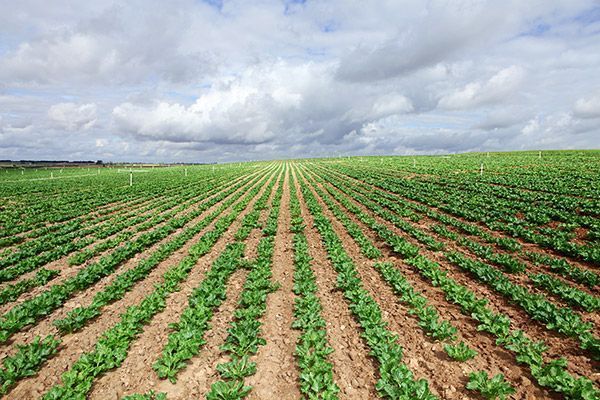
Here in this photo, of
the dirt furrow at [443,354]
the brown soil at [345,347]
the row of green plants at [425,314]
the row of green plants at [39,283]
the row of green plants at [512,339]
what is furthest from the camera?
the row of green plants at [39,283]

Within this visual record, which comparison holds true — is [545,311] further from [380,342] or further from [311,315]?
[311,315]

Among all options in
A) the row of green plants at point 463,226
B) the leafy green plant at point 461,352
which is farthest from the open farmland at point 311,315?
the row of green plants at point 463,226

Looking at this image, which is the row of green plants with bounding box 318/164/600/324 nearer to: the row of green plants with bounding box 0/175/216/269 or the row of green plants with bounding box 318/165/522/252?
the row of green plants with bounding box 318/165/522/252

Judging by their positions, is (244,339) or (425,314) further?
(425,314)

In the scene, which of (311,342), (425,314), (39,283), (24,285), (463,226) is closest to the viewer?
(311,342)

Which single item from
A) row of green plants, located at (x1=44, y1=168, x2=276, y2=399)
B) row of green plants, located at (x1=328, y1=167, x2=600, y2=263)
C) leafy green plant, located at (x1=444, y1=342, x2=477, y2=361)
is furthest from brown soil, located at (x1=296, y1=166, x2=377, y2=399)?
row of green plants, located at (x1=328, y1=167, x2=600, y2=263)

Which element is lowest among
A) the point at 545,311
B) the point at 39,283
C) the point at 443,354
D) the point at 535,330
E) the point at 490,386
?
the point at 443,354

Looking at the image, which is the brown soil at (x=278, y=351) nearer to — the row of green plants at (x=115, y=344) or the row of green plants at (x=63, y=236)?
the row of green plants at (x=115, y=344)

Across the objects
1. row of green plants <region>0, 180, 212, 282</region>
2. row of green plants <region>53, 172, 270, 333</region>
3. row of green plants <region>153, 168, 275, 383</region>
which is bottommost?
row of green plants <region>153, 168, 275, 383</region>

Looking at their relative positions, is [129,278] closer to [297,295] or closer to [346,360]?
[297,295]

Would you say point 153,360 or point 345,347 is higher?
point 153,360

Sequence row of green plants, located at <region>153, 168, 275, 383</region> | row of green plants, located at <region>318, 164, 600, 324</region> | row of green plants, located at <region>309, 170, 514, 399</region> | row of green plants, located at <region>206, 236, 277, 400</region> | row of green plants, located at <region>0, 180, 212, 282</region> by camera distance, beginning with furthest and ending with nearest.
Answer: row of green plants, located at <region>0, 180, 212, 282</region>, row of green plants, located at <region>318, 164, 600, 324</region>, row of green plants, located at <region>153, 168, 275, 383</region>, row of green plants, located at <region>206, 236, 277, 400</region>, row of green plants, located at <region>309, 170, 514, 399</region>

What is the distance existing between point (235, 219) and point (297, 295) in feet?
38.7

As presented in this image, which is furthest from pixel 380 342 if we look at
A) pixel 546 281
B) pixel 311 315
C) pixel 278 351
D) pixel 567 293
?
pixel 546 281
